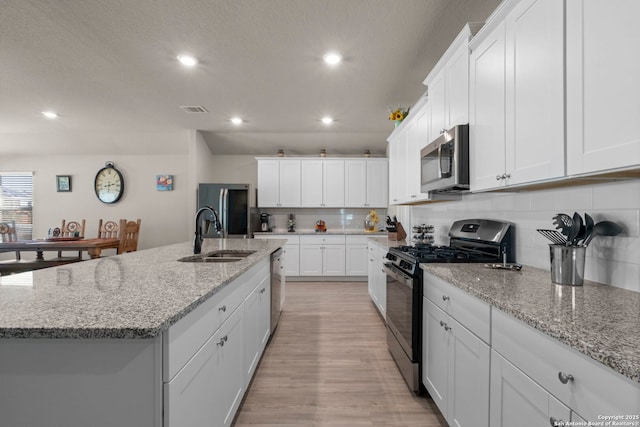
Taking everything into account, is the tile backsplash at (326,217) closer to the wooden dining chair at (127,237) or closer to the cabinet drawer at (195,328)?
the wooden dining chair at (127,237)

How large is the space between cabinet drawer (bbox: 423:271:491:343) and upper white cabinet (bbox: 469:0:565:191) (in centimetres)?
60

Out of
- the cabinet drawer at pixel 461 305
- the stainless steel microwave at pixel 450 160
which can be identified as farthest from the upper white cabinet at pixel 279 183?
the cabinet drawer at pixel 461 305

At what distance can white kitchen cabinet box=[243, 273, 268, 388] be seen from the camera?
1.81 metres

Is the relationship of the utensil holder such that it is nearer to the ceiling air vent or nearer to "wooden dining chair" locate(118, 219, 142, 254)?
the ceiling air vent

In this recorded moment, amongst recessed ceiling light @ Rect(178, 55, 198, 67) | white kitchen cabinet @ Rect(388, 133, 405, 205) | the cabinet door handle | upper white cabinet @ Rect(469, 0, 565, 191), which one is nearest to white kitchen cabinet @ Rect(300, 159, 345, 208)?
white kitchen cabinet @ Rect(388, 133, 405, 205)

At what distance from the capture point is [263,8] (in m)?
2.17

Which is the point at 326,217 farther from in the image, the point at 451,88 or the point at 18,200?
the point at 18,200

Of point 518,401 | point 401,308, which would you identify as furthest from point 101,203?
point 518,401

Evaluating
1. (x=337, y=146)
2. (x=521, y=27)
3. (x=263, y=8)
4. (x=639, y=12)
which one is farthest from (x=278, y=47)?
(x=337, y=146)

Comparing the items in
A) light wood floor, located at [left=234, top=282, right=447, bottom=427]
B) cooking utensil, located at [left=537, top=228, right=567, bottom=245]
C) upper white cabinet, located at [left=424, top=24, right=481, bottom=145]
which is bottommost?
light wood floor, located at [left=234, top=282, right=447, bottom=427]

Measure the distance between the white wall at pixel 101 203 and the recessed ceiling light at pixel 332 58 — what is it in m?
4.26

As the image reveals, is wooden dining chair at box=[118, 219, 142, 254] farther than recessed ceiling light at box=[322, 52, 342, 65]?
A: Yes

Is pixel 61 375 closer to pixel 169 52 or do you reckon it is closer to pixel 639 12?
pixel 639 12

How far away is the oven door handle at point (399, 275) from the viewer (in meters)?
1.89
